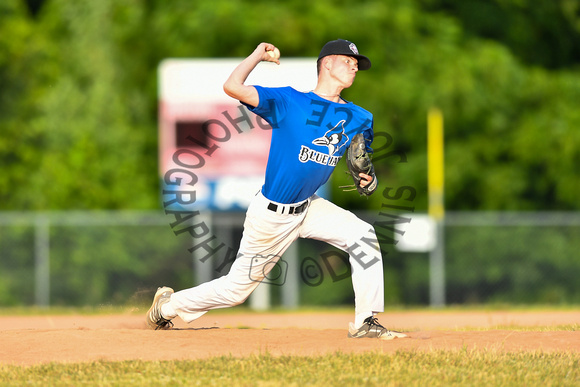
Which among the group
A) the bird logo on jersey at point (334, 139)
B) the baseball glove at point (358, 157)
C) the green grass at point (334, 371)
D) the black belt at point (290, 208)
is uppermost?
the bird logo on jersey at point (334, 139)

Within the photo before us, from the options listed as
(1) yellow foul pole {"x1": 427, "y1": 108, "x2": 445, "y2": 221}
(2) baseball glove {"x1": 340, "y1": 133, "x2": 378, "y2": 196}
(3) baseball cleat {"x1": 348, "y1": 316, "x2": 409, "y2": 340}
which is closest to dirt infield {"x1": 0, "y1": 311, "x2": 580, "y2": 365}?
(3) baseball cleat {"x1": 348, "y1": 316, "x2": 409, "y2": 340}

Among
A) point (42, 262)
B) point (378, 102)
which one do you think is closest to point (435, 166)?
point (378, 102)

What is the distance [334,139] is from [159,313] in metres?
2.13

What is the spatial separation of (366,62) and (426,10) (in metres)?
15.7

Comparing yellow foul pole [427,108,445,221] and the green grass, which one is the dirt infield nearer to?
the green grass

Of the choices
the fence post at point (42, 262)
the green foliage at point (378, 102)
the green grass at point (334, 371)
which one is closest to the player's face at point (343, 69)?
the green grass at point (334, 371)

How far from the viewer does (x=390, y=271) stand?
1739cm

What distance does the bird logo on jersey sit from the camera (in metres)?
6.63

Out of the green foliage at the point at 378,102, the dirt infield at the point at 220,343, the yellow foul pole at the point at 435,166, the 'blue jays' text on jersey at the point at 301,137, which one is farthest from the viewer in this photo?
the green foliage at the point at 378,102

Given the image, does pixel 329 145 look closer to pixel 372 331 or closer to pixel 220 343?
pixel 372 331

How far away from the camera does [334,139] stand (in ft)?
21.9

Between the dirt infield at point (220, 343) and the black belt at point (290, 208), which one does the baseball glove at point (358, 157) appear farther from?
the dirt infield at point (220, 343)

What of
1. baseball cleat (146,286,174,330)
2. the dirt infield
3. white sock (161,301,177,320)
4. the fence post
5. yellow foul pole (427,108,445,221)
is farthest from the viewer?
yellow foul pole (427,108,445,221)

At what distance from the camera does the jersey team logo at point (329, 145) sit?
6.62 m
